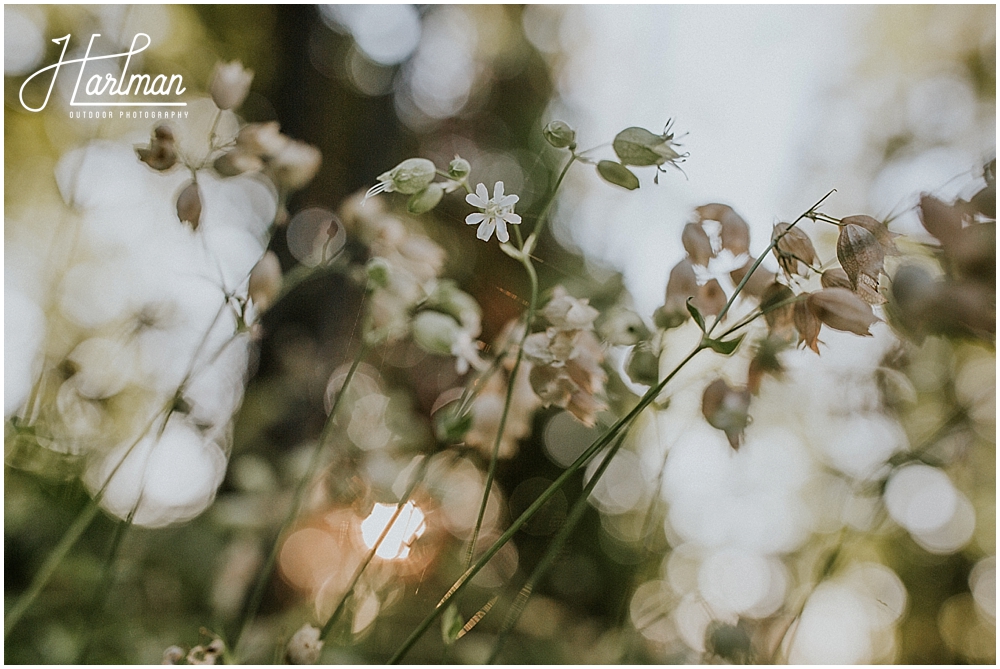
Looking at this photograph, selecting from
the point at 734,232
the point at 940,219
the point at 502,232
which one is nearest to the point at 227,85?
the point at 502,232

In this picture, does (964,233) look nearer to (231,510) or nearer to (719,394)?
(719,394)

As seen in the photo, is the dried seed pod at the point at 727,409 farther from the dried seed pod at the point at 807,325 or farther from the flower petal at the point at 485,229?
the flower petal at the point at 485,229


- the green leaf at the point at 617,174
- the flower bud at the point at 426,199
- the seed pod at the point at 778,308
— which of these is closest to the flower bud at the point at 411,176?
the flower bud at the point at 426,199

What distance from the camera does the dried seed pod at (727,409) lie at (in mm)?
365

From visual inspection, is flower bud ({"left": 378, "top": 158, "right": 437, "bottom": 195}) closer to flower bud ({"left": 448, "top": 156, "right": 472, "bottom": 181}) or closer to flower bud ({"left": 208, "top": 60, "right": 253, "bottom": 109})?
flower bud ({"left": 448, "top": 156, "right": 472, "bottom": 181})

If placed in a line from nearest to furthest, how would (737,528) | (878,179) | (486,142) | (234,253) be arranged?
1. (234,253)
2. (737,528)
3. (878,179)
4. (486,142)

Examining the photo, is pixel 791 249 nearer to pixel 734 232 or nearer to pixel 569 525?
pixel 734 232

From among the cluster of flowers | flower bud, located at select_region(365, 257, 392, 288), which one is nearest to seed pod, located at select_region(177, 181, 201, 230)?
the cluster of flowers

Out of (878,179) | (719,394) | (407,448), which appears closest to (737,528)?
(407,448)

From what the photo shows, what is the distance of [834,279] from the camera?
32 centimetres

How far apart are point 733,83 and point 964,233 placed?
718 mm

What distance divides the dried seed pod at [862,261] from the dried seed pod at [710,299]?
86mm

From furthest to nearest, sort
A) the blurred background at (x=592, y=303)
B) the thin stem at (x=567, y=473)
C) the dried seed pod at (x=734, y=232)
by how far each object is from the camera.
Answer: the blurred background at (x=592, y=303)
the dried seed pod at (x=734, y=232)
the thin stem at (x=567, y=473)

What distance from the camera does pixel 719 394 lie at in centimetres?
38
